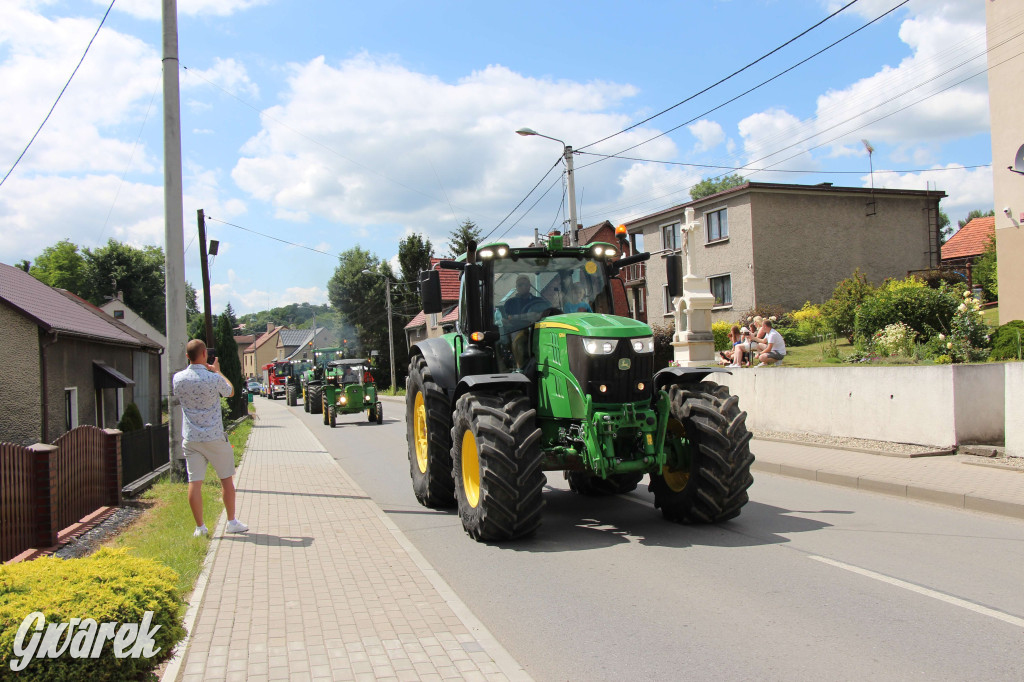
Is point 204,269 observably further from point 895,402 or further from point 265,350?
point 265,350

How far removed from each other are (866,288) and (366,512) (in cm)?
1860

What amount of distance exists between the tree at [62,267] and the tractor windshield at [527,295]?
65.1m

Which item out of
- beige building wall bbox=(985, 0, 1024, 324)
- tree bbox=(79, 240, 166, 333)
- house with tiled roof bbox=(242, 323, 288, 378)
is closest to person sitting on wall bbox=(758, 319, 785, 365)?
beige building wall bbox=(985, 0, 1024, 324)

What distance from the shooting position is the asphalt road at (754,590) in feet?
13.3

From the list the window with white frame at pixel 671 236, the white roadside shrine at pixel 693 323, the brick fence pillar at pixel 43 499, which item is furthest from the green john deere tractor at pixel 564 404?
the window with white frame at pixel 671 236

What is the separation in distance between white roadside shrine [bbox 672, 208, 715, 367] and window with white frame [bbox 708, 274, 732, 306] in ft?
38.9

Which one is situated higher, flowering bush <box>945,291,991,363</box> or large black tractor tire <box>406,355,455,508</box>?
flowering bush <box>945,291,991,363</box>

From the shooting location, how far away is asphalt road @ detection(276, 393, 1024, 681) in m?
4.07

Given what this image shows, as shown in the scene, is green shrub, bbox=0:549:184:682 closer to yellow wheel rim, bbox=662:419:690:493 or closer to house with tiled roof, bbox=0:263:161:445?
yellow wheel rim, bbox=662:419:690:493

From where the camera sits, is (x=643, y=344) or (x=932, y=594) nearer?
(x=932, y=594)

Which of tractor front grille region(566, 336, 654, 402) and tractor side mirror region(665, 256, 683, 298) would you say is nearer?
tractor front grille region(566, 336, 654, 402)

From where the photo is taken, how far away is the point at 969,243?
132ft

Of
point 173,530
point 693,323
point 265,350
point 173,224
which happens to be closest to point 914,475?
point 173,530
